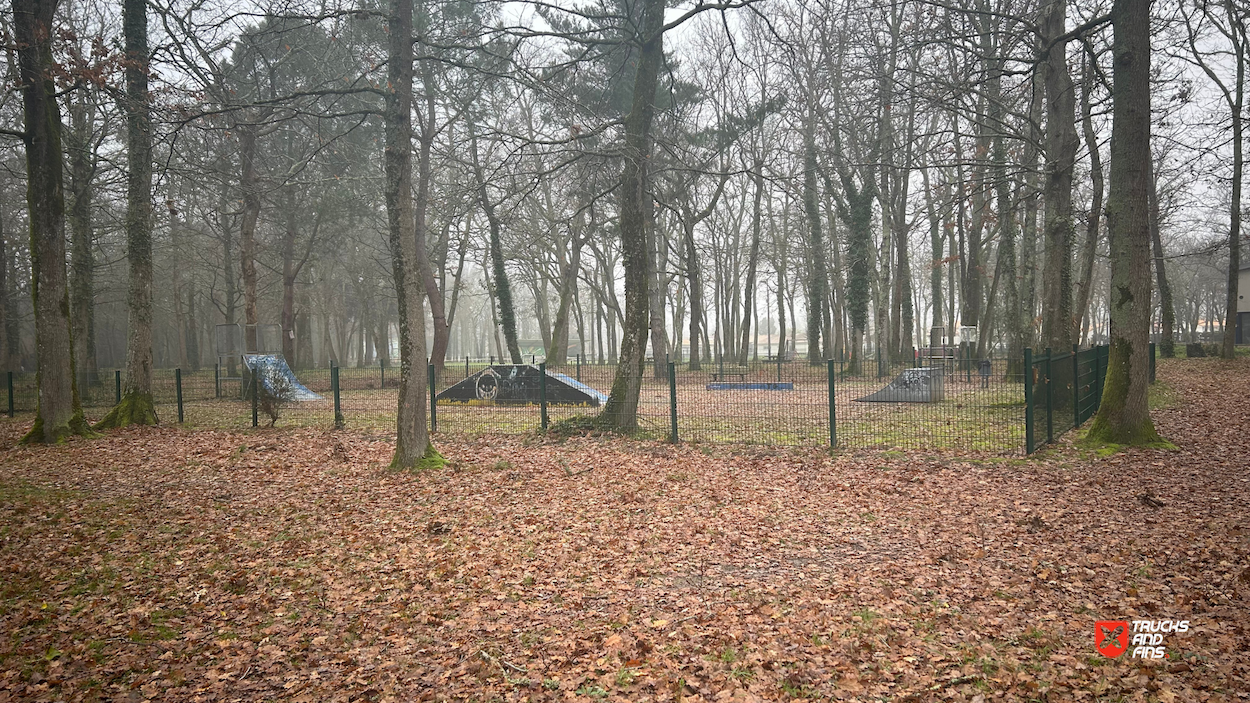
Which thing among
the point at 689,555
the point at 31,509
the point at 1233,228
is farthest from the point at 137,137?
the point at 1233,228

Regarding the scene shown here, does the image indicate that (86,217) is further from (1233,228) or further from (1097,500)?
(1233,228)

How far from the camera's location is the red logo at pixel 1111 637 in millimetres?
3629

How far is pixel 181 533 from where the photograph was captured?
20.4 feet

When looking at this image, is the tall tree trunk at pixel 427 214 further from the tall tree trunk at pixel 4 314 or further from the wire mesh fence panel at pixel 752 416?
the tall tree trunk at pixel 4 314

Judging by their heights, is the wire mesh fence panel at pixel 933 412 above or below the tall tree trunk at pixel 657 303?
below

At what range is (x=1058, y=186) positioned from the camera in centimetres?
1288

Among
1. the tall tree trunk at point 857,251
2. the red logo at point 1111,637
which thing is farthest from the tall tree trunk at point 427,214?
the red logo at point 1111,637

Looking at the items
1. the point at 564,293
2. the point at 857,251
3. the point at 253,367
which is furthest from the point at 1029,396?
the point at 564,293

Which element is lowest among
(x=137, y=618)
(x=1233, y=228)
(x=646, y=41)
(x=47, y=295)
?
(x=137, y=618)

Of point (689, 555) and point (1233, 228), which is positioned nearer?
point (689, 555)

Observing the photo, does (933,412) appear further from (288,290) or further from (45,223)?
(288,290)

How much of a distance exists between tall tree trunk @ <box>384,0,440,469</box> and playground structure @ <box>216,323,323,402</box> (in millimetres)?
6138

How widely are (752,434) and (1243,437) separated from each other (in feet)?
20.8

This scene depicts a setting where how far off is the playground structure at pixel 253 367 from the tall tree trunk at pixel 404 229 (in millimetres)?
6138
